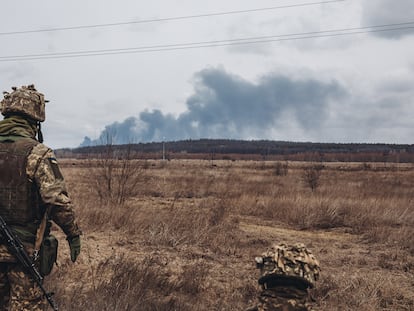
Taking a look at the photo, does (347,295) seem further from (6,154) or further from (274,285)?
(6,154)

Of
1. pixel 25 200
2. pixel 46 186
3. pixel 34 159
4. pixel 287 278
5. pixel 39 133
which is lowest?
pixel 287 278

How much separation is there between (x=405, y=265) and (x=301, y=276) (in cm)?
449

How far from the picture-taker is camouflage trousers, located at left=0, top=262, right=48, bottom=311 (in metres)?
3.03

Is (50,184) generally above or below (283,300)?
above

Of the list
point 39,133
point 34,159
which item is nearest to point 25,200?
point 34,159

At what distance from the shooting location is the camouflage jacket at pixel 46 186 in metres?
3.01

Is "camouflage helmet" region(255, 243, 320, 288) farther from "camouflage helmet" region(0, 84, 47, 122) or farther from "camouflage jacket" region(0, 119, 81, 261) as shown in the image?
"camouflage helmet" region(0, 84, 47, 122)

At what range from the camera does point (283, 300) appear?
2.92 m

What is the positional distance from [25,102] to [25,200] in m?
0.78

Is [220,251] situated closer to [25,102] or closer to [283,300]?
[283,300]

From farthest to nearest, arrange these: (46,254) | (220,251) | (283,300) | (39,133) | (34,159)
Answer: (220,251) < (39,133) < (46,254) < (34,159) < (283,300)

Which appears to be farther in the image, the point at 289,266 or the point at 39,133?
the point at 39,133

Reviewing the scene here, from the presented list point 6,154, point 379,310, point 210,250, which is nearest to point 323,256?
point 210,250

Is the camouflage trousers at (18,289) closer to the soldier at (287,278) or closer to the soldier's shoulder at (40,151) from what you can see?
the soldier's shoulder at (40,151)
